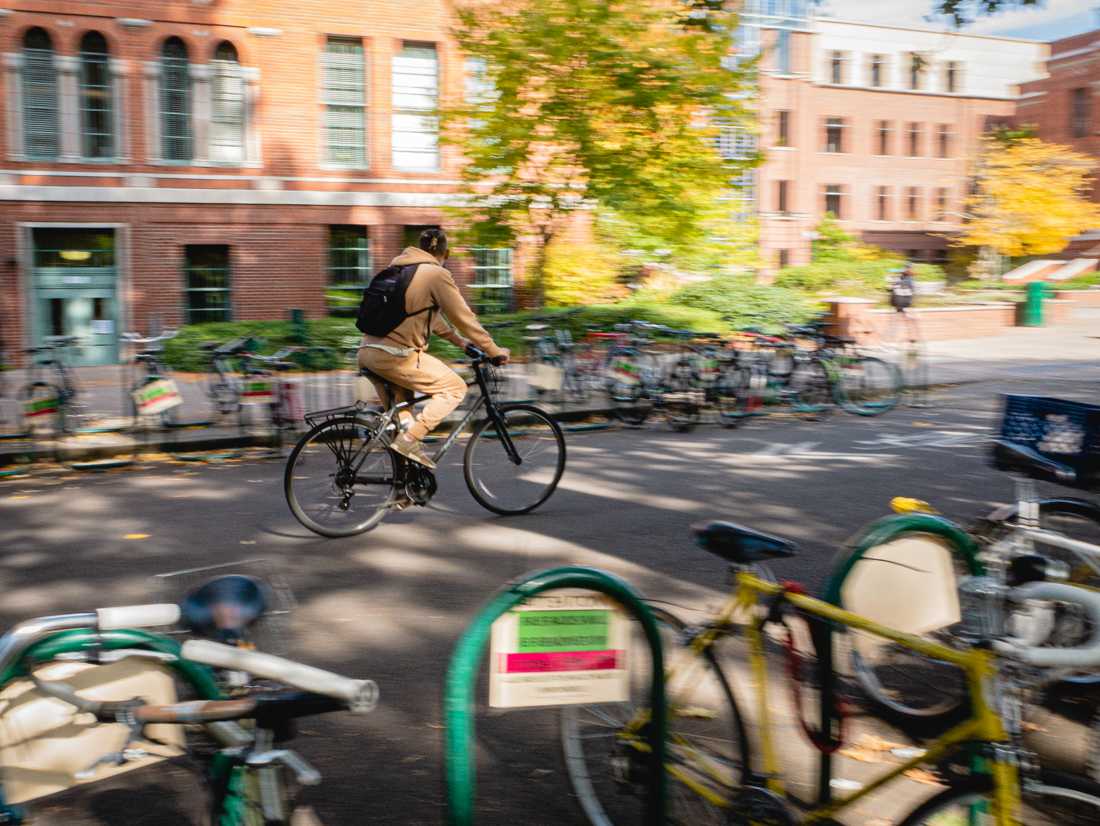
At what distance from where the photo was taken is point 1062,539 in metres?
4.51

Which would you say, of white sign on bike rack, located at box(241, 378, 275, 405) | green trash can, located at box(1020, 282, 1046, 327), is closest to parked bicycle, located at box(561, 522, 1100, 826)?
white sign on bike rack, located at box(241, 378, 275, 405)

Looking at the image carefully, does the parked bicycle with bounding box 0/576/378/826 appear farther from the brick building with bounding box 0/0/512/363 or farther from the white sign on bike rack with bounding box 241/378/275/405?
the brick building with bounding box 0/0/512/363

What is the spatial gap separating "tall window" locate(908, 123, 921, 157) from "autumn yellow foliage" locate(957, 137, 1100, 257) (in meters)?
20.6

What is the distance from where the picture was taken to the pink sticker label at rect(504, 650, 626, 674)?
3045mm

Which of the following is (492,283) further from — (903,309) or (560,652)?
(560,652)

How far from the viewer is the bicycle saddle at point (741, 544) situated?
11.1ft

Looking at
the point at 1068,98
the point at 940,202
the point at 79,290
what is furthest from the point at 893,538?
the point at 940,202

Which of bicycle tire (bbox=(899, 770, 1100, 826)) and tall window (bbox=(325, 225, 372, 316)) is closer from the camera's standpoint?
bicycle tire (bbox=(899, 770, 1100, 826))

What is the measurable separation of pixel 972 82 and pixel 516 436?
71.6 meters

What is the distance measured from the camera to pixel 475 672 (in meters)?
3.20

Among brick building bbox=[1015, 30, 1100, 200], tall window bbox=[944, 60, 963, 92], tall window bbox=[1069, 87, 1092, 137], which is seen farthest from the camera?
tall window bbox=[944, 60, 963, 92]

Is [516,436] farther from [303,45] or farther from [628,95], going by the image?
[303,45]

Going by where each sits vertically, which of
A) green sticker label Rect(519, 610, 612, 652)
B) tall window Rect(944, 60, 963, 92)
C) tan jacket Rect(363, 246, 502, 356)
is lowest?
green sticker label Rect(519, 610, 612, 652)

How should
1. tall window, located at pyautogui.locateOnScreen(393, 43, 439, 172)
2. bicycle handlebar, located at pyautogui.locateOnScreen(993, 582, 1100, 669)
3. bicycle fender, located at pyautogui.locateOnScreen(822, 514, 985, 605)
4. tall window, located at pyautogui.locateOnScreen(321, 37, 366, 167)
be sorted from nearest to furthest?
bicycle handlebar, located at pyautogui.locateOnScreen(993, 582, 1100, 669), bicycle fender, located at pyautogui.locateOnScreen(822, 514, 985, 605), tall window, located at pyautogui.locateOnScreen(321, 37, 366, 167), tall window, located at pyautogui.locateOnScreen(393, 43, 439, 172)
